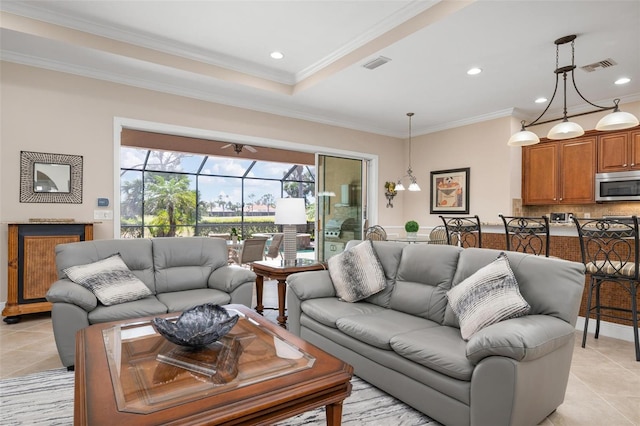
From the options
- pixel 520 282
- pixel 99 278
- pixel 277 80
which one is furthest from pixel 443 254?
pixel 277 80

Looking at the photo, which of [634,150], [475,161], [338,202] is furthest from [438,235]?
[634,150]

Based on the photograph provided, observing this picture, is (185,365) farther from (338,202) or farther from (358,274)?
(338,202)

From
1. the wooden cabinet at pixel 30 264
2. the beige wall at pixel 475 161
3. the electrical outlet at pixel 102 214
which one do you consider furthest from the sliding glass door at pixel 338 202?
the wooden cabinet at pixel 30 264

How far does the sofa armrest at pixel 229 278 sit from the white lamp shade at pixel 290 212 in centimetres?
82

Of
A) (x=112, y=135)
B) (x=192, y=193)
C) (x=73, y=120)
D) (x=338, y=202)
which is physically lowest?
(x=338, y=202)

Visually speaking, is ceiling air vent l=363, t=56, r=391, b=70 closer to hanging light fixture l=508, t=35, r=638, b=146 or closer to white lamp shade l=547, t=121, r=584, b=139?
hanging light fixture l=508, t=35, r=638, b=146

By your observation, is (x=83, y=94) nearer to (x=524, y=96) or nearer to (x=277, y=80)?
(x=277, y=80)

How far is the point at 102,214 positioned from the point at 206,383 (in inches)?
139

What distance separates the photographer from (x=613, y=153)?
5031 mm

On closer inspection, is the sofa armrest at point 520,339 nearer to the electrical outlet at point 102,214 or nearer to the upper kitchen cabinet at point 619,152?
the electrical outlet at point 102,214

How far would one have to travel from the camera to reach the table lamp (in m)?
4.05

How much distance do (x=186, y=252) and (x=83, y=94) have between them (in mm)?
2317

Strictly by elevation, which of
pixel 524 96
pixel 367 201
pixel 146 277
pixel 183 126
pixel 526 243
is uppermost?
pixel 524 96

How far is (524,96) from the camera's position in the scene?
494 cm
